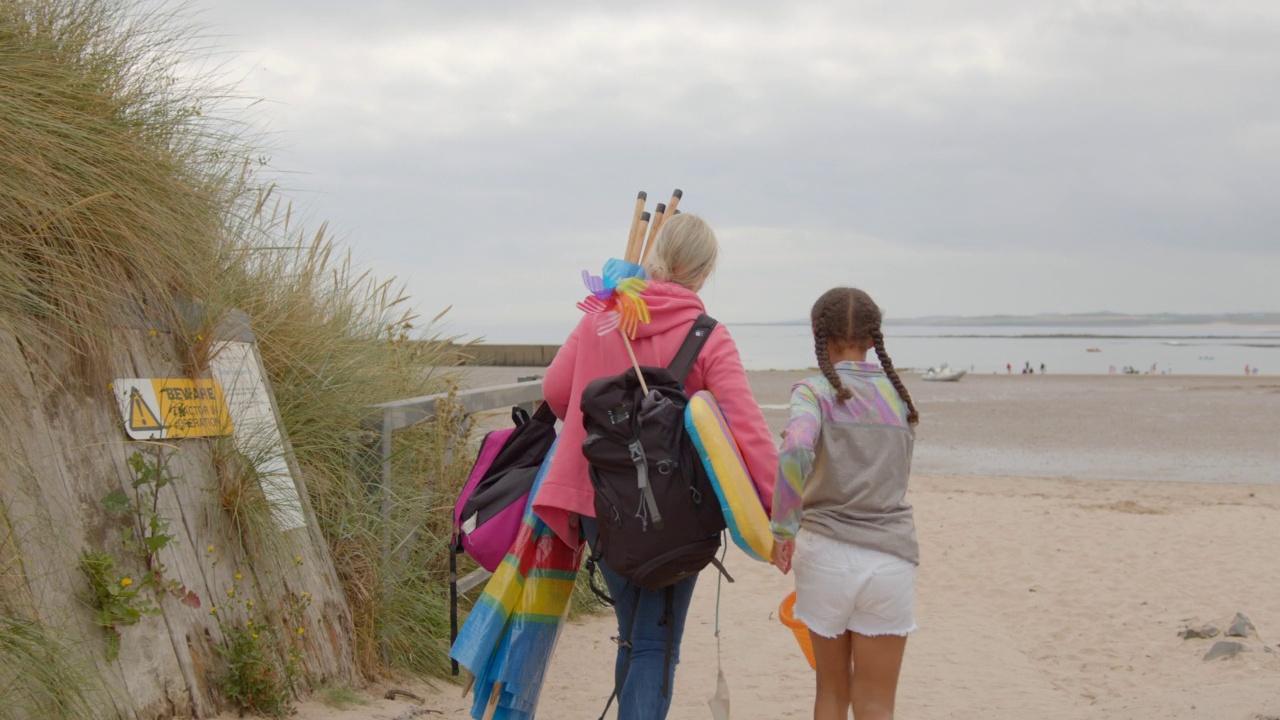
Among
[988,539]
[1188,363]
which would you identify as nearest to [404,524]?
[988,539]

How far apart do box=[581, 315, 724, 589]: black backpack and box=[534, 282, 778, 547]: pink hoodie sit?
0.64 ft

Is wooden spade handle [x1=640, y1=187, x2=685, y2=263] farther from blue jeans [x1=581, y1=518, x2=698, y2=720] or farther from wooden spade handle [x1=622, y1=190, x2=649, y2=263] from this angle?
blue jeans [x1=581, y1=518, x2=698, y2=720]

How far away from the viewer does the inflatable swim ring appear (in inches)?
130

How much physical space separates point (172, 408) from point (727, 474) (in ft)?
7.18

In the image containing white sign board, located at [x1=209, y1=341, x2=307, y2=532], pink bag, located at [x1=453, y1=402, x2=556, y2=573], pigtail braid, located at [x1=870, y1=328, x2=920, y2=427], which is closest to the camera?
pigtail braid, located at [x1=870, y1=328, x2=920, y2=427]

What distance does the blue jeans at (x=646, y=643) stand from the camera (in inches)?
142

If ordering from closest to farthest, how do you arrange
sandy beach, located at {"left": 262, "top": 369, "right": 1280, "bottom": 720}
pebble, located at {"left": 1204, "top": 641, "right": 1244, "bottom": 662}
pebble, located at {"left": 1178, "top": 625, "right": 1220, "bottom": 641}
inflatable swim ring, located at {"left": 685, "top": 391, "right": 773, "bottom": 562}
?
inflatable swim ring, located at {"left": 685, "top": 391, "right": 773, "bottom": 562} → sandy beach, located at {"left": 262, "top": 369, "right": 1280, "bottom": 720} → pebble, located at {"left": 1204, "top": 641, "right": 1244, "bottom": 662} → pebble, located at {"left": 1178, "top": 625, "right": 1220, "bottom": 641}

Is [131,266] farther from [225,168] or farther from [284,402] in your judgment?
[225,168]

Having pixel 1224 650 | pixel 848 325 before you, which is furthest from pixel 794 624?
pixel 1224 650

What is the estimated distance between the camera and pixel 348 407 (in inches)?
202

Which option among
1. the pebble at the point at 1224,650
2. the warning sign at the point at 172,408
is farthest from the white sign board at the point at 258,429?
the pebble at the point at 1224,650

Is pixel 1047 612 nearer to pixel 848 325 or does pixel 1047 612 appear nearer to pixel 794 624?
pixel 794 624

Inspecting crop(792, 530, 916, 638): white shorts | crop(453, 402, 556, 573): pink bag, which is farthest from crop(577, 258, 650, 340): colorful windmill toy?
crop(792, 530, 916, 638): white shorts

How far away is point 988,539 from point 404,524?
7508 millimetres
